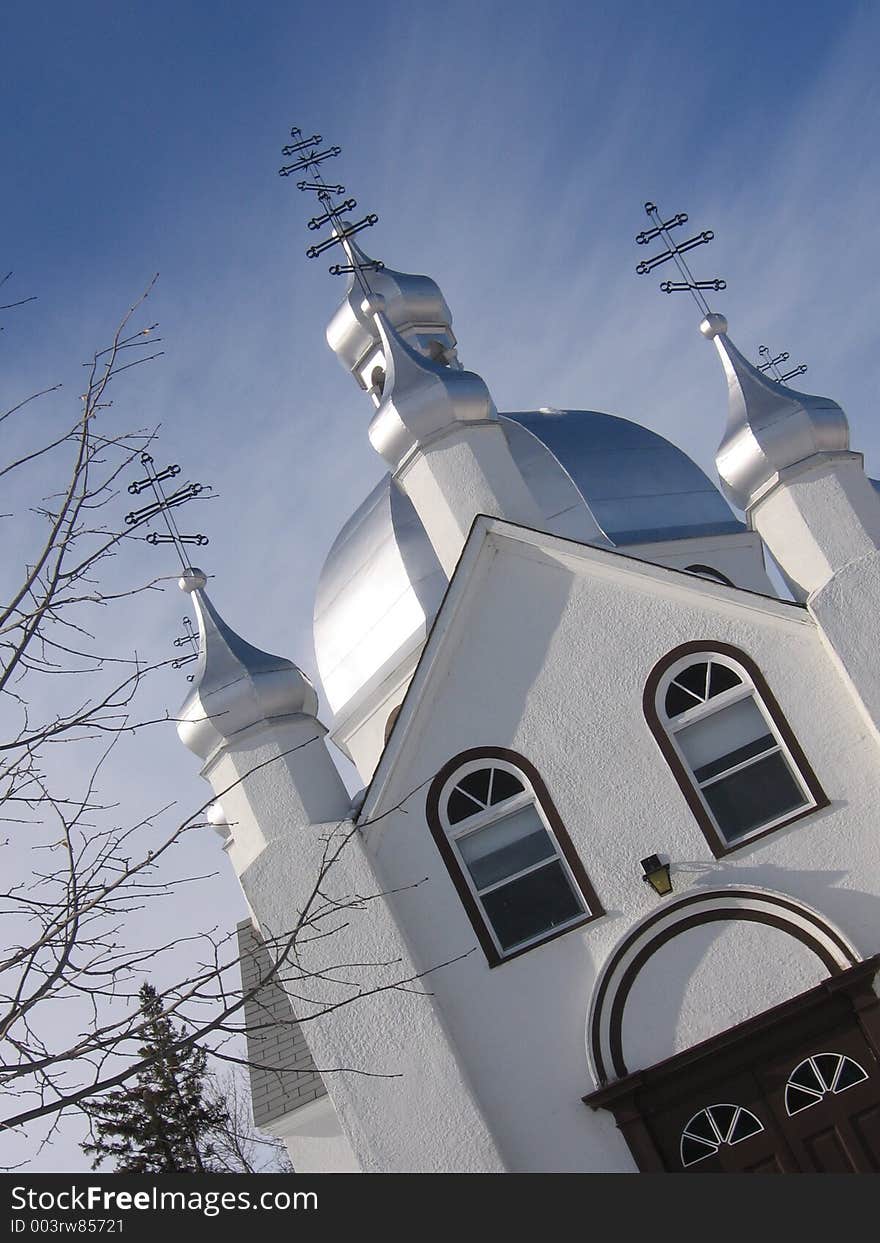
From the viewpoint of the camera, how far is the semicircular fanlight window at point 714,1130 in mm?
13062

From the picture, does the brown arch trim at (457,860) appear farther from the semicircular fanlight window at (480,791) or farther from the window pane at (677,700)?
the window pane at (677,700)

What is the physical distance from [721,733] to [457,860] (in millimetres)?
2909

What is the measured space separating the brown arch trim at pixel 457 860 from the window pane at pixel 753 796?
1445 millimetres

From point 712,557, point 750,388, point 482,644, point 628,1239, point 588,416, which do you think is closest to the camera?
point 628,1239

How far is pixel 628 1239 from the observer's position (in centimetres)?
1103

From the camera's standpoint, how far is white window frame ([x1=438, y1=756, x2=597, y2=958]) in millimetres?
13930

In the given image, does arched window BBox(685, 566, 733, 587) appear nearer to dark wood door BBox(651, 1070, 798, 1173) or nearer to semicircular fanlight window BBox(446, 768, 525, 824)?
semicircular fanlight window BBox(446, 768, 525, 824)

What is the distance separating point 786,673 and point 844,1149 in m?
4.40

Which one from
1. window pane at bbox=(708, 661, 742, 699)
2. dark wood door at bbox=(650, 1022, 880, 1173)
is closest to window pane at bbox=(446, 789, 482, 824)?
window pane at bbox=(708, 661, 742, 699)

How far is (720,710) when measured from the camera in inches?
561

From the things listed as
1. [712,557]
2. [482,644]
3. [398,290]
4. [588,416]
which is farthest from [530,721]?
[398,290]

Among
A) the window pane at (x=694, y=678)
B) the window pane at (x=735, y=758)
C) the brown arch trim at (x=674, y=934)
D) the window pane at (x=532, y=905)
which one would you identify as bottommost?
the brown arch trim at (x=674, y=934)

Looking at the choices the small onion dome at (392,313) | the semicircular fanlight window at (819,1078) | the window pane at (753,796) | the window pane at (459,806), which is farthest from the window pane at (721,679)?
the small onion dome at (392,313)

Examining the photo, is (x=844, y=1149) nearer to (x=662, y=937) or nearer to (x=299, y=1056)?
(x=662, y=937)
